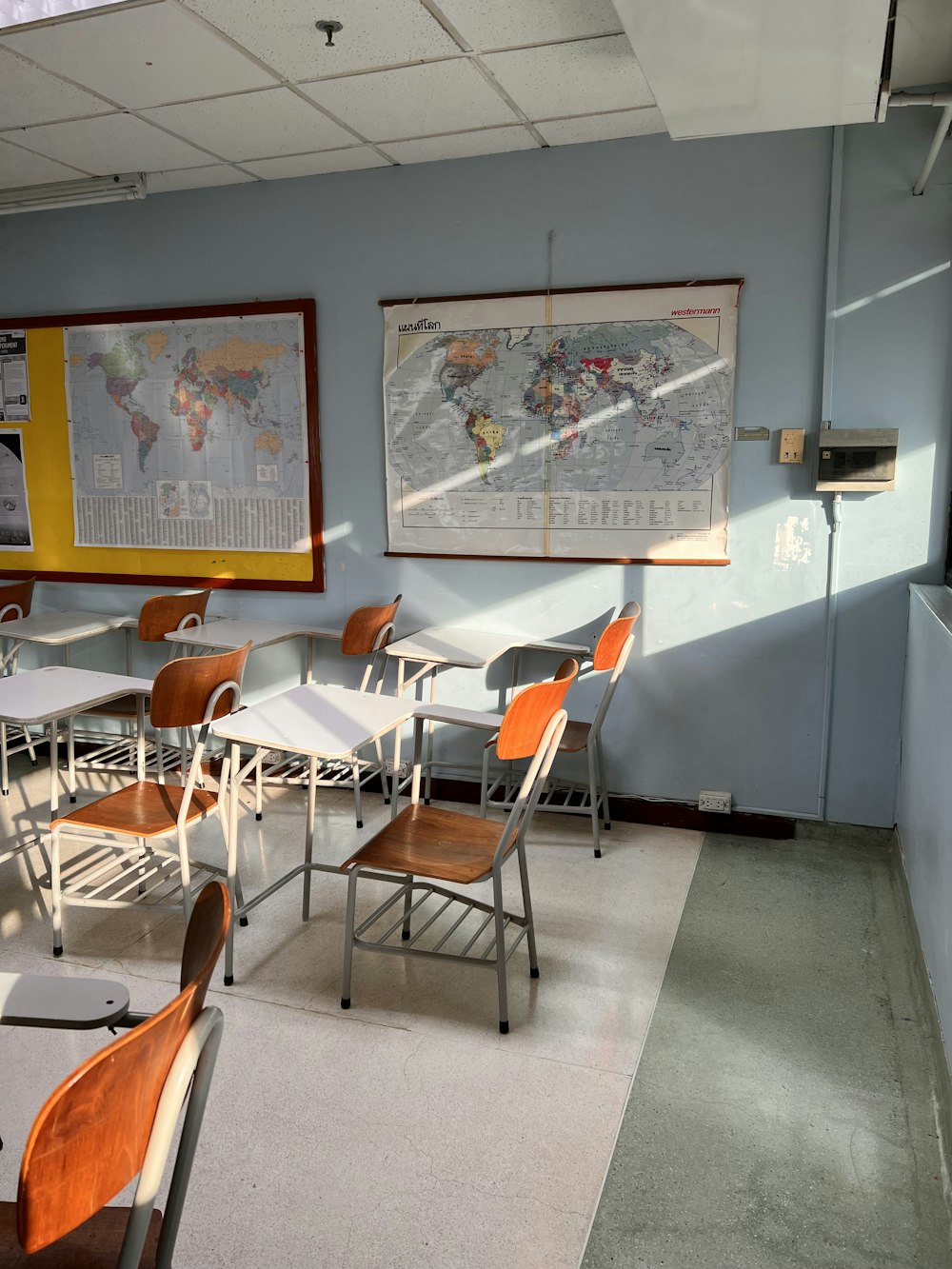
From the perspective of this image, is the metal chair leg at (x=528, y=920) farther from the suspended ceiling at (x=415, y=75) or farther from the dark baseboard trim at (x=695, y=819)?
the suspended ceiling at (x=415, y=75)

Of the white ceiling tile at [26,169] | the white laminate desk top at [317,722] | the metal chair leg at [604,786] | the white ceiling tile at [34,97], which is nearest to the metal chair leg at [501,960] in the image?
the white laminate desk top at [317,722]

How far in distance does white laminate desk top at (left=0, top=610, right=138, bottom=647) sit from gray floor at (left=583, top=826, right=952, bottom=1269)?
287cm

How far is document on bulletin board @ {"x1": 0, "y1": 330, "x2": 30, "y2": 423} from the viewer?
15.6 ft

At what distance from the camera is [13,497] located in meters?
4.88

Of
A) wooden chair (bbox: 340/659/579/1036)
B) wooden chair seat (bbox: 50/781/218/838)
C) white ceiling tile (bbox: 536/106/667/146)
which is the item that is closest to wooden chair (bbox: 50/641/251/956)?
wooden chair seat (bbox: 50/781/218/838)

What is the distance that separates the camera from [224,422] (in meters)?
4.43

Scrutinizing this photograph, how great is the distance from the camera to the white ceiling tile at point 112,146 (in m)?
3.52

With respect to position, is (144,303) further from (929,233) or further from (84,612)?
(929,233)

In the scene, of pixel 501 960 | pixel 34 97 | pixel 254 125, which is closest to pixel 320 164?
pixel 254 125

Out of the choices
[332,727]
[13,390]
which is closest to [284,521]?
[13,390]

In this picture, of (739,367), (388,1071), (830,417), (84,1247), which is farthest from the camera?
(739,367)

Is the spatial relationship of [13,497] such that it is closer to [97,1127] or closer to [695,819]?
[695,819]

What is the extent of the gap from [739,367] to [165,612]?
2.71 metres

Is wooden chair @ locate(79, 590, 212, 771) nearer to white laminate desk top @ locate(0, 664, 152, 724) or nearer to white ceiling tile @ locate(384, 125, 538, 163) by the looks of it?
white laminate desk top @ locate(0, 664, 152, 724)
